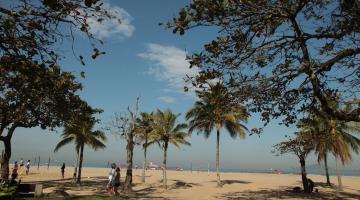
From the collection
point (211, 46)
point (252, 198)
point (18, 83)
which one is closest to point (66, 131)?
point (252, 198)

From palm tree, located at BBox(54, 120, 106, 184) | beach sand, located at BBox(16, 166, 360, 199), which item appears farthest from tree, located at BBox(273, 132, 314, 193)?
palm tree, located at BBox(54, 120, 106, 184)

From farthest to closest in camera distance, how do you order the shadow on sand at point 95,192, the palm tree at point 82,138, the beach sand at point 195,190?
the palm tree at point 82,138 < the beach sand at point 195,190 < the shadow on sand at point 95,192

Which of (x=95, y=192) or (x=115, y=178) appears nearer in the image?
(x=115, y=178)

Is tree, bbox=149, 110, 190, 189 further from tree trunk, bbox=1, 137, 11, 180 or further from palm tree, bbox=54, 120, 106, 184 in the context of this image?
tree trunk, bbox=1, 137, 11, 180

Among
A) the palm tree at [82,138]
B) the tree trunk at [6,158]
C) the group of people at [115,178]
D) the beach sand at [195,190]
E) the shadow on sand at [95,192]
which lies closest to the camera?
the shadow on sand at [95,192]

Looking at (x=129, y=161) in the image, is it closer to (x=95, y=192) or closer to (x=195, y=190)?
(x=95, y=192)

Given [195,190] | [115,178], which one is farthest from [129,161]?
[195,190]

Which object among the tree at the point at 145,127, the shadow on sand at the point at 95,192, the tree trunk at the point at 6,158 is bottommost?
the shadow on sand at the point at 95,192

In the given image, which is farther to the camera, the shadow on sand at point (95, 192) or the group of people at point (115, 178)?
the group of people at point (115, 178)

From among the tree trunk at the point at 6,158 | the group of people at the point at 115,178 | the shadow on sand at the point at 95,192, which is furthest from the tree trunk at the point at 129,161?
the tree trunk at the point at 6,158

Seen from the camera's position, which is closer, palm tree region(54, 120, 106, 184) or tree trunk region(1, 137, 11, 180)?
tree trunk region(1, 137, 11, 180)

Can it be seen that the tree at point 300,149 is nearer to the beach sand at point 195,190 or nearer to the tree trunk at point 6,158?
the beach sand at point 195,190

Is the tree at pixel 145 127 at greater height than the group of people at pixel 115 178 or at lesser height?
greater

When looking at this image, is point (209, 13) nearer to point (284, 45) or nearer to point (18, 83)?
point (284, 45)
